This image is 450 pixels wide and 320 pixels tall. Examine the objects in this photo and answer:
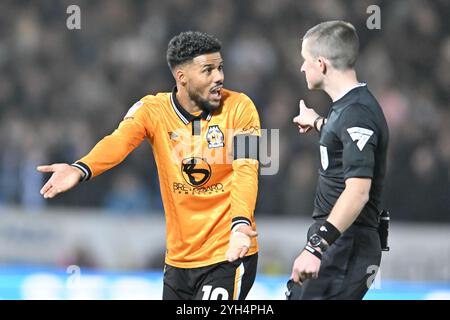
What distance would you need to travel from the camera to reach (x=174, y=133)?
5.72 metres

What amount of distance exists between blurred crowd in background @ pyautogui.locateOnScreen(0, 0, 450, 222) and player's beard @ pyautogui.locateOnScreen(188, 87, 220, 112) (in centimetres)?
470

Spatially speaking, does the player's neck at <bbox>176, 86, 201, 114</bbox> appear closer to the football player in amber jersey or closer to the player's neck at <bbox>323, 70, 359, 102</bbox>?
the football player in amber jersey

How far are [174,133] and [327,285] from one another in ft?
4.77

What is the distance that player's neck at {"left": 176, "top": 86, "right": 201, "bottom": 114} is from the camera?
5.76m

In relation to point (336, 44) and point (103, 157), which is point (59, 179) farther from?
point (336, 44)

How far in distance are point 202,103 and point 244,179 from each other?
593 millimetres

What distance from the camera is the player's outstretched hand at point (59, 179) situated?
4.99 meters

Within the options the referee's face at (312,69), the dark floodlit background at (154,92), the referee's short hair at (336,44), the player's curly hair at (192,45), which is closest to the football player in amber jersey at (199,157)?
the player's curly hair at (192,45)

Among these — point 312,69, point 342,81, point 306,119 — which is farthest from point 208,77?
point 342,81

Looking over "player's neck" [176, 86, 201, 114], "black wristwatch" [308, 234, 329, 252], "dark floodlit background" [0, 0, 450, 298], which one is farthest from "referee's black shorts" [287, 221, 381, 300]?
"dark floodlit background" [0, 0, 450, 298]

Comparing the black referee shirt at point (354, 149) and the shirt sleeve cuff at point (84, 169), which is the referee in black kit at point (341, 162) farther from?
the shirt sleeve cuff at point (84, 169)

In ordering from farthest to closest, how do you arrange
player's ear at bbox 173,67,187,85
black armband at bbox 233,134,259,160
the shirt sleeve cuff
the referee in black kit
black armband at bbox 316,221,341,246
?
1. player's ear at bbox 173,67,187,85
2. black armband at bbox 233,134,259,160
3. the shirt sleeve cuff
4. the referee in black kit
5. black armband at bbox 316,221,341,246

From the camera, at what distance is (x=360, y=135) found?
182 inches

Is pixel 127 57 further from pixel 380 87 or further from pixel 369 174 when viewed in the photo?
pixel 369 174
